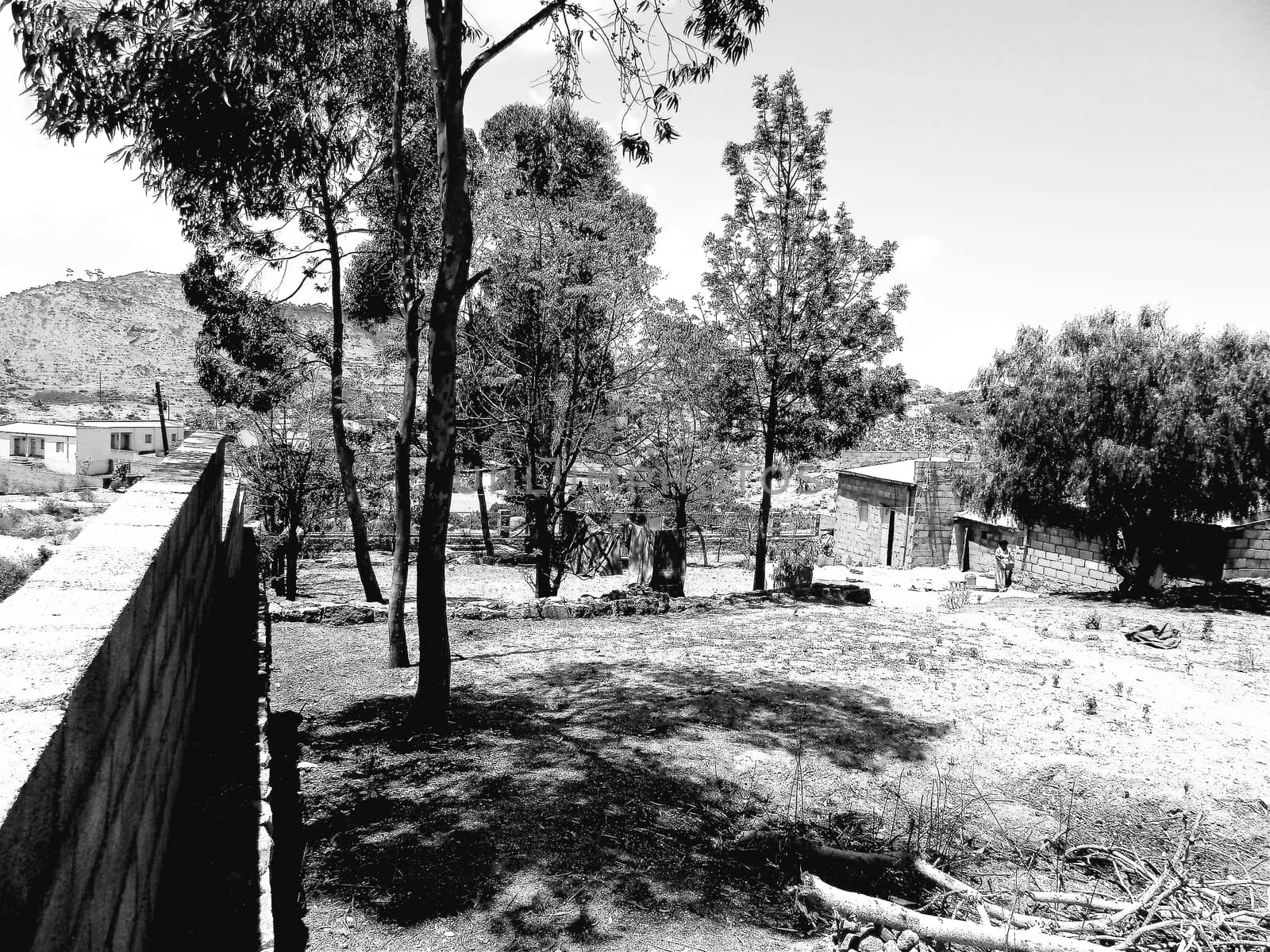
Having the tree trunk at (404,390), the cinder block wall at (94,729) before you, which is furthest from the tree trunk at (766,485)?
the cinder block wall at (94,729)

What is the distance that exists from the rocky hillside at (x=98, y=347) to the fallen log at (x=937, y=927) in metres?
72.6

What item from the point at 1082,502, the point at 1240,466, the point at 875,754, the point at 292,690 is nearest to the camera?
the point at 875,754

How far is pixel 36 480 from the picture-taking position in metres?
44.7

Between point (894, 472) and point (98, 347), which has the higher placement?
point (98, 347)

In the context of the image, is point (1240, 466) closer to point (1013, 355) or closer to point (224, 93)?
point (1013, 355)

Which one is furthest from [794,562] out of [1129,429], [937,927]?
[937,927]

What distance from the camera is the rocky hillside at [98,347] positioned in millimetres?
71062

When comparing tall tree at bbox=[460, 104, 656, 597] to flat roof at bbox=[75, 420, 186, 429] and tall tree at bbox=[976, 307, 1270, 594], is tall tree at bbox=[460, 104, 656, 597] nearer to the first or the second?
tall tree at bbox=[976, 307, 1270, 594]

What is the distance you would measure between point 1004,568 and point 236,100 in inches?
789

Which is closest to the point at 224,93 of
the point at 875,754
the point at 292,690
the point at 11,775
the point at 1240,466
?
the point at 292,690

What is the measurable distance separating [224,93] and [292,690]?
19.0 ft

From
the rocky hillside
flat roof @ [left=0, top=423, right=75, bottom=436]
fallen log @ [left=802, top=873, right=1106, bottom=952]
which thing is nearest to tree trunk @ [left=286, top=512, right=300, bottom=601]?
fallen log @ [left=802, top=873, right=1106, bottom=952]

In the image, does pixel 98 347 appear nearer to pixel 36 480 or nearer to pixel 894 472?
pixel 36 480

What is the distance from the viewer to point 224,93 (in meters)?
7.34
